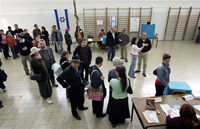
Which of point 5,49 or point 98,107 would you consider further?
point 5,49

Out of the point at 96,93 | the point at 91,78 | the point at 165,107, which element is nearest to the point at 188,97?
the point at 165,107

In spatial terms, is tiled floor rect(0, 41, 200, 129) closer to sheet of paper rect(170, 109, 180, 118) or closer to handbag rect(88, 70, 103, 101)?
handbag rect(88, 70, 103, 101)

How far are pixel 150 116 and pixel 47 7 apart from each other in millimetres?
8816

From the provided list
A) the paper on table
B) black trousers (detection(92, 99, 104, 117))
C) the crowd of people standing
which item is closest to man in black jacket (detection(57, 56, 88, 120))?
the crowd of people standing

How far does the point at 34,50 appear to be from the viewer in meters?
2.90

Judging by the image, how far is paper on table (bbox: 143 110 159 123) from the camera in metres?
1.94

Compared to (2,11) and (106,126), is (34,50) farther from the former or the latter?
(2,11)

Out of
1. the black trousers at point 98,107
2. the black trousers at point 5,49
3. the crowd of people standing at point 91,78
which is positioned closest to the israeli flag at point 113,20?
the crowd of people standing at point 91,78

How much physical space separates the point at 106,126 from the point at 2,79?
3.17 meters

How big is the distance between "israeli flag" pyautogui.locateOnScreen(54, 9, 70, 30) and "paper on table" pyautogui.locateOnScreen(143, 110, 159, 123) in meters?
7.86

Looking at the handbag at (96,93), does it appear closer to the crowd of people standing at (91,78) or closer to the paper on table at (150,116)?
the crowd of people standing at (91,78)

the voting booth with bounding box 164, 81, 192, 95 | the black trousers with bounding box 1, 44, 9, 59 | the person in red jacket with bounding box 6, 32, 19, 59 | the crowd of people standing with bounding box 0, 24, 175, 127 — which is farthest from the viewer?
the black trousers with bounding box 1, 44, 9, 59

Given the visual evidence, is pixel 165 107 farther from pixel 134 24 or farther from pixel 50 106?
pixel 134 24

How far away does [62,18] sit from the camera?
332 inches
